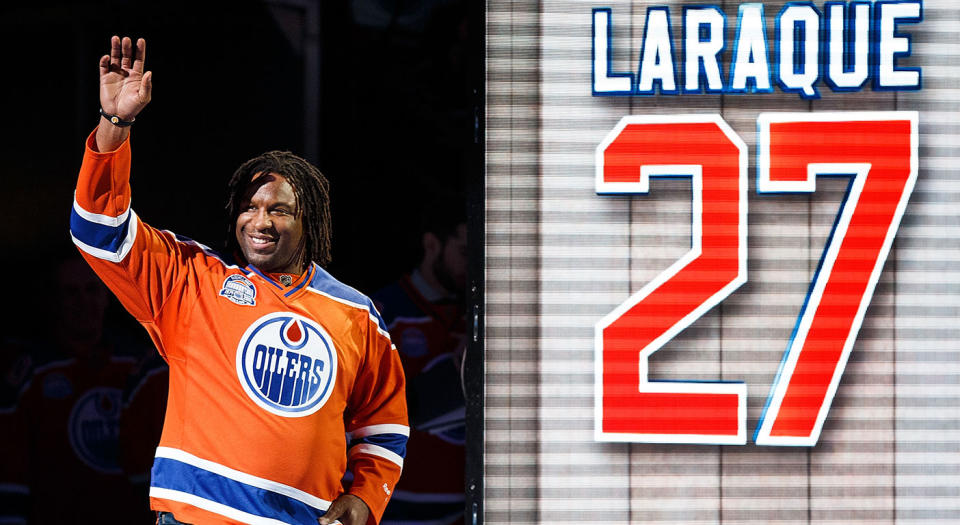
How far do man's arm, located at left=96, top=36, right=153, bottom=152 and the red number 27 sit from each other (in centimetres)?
112

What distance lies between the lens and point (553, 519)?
1837mm

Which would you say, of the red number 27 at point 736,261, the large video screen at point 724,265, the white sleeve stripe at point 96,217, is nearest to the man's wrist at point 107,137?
the white sleeve stripe at point 96,217

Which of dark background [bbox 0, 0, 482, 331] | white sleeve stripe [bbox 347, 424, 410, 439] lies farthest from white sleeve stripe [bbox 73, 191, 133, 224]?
white sleeve stripe [bbox 347, 424, 410, 439]

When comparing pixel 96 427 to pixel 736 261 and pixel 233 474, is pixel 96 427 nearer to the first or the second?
pixel 233 474

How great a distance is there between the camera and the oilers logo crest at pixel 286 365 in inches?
74.7

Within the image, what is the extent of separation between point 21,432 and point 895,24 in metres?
3.00

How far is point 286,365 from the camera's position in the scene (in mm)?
1916

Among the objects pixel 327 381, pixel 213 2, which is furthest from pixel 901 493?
pixel 213 2

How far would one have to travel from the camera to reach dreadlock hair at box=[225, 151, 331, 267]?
204 cm

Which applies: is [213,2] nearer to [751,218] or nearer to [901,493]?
[751,218]

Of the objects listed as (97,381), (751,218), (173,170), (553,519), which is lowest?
(553,519)

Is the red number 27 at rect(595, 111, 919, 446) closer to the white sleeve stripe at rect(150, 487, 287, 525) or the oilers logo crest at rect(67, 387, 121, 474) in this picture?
the white sleeve stripe at rect(150, 487, 287, 525)

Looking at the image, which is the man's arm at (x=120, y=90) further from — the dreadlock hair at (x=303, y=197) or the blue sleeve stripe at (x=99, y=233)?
the dreadlock hair at (x=303, y=197)

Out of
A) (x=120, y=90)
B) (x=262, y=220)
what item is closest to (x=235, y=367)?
(x=262, y=220)
